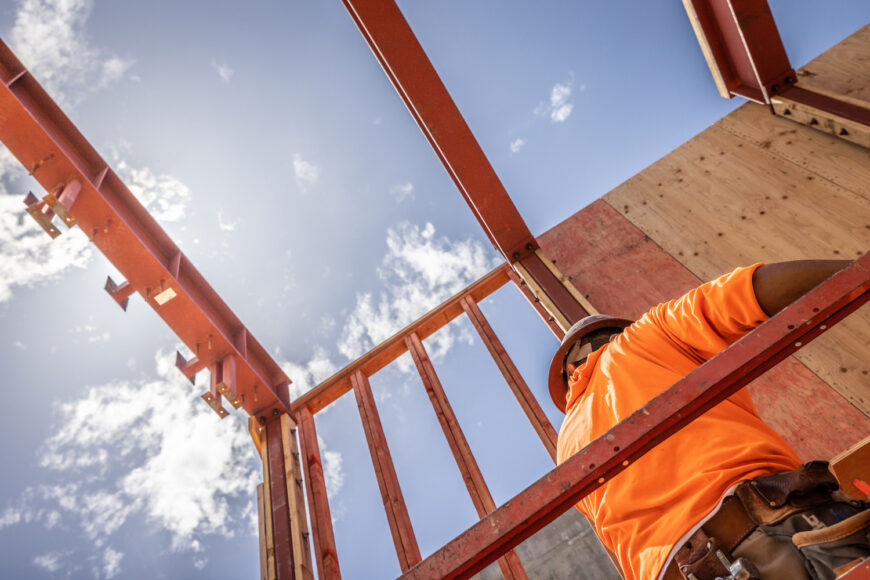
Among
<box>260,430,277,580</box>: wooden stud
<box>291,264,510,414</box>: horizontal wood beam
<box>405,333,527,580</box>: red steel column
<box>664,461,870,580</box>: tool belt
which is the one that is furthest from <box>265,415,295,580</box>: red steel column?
<box>664,461,870,580</box>: tool belt

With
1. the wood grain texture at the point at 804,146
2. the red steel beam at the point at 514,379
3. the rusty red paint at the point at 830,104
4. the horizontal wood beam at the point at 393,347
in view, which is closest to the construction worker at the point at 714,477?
the red steel beam at the point at 514,379

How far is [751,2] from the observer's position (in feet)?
16.4

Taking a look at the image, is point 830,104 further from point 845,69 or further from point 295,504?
point 295,504

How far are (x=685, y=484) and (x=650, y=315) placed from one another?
0.81m

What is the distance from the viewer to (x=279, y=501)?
15.3ft

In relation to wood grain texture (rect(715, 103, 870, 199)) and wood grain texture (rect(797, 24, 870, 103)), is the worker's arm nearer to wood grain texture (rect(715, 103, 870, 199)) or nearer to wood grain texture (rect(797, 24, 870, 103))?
wood grain texture (rect(715, 103, 870, 199))

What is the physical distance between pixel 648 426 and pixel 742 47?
16.7 feet

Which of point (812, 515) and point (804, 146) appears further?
point (804, 146)

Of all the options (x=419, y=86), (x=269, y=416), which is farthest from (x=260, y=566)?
(x=419, y=86)

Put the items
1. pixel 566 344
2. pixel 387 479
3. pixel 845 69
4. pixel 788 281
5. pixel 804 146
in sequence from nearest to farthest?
pixel 788 281 → pixel 566 344 → pixel 387 479 → pixel 804 146 → pixel 845 69

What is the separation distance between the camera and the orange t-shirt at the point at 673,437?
176 centimetres

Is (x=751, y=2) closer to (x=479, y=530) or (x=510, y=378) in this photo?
(x=510, y=378)

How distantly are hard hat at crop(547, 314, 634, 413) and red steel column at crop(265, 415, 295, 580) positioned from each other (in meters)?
2.46

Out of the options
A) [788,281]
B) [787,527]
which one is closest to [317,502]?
[787,527]
